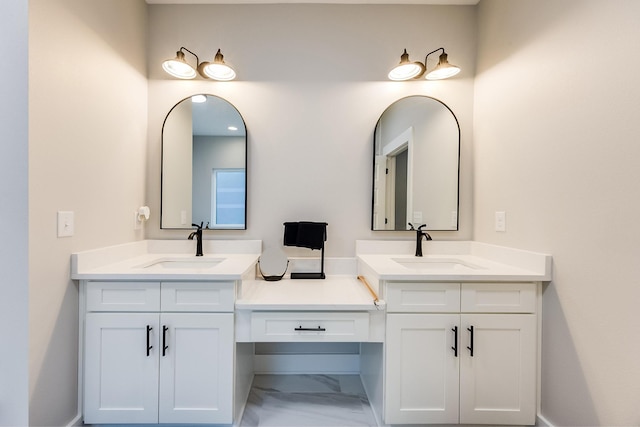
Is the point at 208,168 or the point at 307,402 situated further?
the point at 208,168

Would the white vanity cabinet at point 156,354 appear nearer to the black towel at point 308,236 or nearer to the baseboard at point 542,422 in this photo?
the black towel at point 308,236

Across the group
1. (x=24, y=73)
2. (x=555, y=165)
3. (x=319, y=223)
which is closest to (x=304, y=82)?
(x=319, y=223)

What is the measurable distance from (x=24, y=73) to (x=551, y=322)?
2567 mm

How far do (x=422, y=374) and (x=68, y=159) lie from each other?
1.98 m

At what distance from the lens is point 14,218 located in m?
1.15

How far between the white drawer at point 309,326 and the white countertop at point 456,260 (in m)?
0.27

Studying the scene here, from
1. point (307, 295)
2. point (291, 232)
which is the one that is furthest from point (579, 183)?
point (291, 232)

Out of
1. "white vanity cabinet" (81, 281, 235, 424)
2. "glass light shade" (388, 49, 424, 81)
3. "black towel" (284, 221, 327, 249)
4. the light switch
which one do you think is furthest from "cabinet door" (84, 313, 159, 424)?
"glass light shade" (388, 49, 424, 81)

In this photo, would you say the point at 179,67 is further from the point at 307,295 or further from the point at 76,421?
the point at 76,421

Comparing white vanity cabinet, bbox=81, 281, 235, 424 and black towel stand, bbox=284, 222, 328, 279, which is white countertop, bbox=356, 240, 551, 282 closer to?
black towel stand, bbox=284, 222, 328, 279

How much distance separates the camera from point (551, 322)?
1405mm

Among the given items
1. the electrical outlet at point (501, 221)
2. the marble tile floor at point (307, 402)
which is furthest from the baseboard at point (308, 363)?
the electrical outlet at point (501, 221)

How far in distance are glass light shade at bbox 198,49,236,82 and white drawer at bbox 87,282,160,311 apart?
1367 millimetres

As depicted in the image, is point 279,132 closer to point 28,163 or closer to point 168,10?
point 168,10
